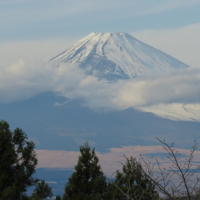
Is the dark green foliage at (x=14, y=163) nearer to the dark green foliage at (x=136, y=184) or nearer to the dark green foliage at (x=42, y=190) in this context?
the dark green foliage at (x=42, y=190)

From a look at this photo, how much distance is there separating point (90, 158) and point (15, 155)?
3.08m

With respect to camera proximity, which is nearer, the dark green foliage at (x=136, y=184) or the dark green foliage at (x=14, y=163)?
the dark green foliage at (x=136, y=184)

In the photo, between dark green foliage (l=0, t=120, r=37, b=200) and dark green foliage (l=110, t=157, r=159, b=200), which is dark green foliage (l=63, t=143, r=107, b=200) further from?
dark green foliage (l=110, t=157, r=159, b=200)

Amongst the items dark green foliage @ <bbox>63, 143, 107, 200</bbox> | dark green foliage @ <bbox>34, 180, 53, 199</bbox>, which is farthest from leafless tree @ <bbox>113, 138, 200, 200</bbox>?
dark green foliage @ <bbox>34, 180, 53, 199</bbox>

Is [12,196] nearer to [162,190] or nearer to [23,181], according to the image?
[23,181]

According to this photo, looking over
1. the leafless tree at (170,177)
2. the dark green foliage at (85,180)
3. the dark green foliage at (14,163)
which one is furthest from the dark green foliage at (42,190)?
the leafless tree at (170,177)

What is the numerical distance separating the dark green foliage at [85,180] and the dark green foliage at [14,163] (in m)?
1.79

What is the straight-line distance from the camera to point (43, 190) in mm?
12539

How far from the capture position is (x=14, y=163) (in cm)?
1105

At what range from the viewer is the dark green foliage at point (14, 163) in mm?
10320

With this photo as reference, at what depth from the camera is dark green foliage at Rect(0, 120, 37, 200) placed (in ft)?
33.9

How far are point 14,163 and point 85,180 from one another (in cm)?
291

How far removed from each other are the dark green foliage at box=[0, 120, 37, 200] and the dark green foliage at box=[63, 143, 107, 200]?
1.79m

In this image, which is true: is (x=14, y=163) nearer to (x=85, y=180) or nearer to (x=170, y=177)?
(x=85, y=180)
